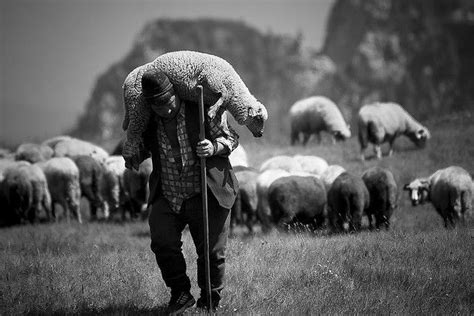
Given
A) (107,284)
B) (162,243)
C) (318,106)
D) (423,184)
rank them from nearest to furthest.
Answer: (162,243) → (107,284) → (423,184) → (318,106)

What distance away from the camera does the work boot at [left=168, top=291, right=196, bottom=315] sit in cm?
640

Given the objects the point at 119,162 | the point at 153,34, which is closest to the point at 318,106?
the point at 119,162

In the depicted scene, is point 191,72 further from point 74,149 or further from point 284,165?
point 74,149

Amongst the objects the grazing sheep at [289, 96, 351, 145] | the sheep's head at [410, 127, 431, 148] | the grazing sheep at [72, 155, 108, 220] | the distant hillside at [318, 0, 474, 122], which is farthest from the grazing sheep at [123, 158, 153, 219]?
the distant hillside at [318, 0, 474, 122]

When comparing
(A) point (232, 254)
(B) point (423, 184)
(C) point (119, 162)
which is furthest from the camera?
(C) point (119, 162)

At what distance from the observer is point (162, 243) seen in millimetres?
6309

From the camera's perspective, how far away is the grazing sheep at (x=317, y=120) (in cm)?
2216

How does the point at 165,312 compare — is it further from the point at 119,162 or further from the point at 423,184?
the point at 119,162

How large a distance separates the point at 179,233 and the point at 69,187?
10.1m

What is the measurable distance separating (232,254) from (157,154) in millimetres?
2949

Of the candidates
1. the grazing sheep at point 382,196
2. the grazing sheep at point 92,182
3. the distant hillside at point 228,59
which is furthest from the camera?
the distant hillside at point 228,59

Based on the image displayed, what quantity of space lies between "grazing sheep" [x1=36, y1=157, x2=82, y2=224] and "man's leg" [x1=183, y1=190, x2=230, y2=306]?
32.6ft

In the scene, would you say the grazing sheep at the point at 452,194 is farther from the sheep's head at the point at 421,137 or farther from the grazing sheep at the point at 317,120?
the grazing sheep at the point at 317,120

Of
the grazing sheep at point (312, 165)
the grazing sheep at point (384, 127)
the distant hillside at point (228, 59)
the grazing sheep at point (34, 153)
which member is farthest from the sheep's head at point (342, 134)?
the distant hillside at point (228, 59)
